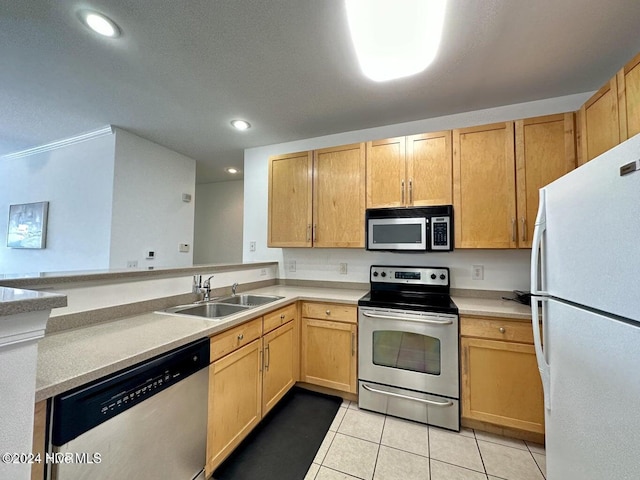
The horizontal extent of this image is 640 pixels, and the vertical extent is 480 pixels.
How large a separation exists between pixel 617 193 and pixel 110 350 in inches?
71.1

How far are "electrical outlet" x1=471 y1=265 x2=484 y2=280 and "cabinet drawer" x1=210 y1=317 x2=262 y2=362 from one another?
1.88 metres

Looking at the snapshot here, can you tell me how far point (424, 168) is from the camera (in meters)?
2.21

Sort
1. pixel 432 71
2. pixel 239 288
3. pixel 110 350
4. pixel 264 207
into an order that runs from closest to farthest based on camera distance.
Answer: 1. pixel 110 350
2. pixel 432 71
3. pixel 239 288
4. pixel 264 207

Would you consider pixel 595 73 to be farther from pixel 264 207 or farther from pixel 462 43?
pixel 264 207

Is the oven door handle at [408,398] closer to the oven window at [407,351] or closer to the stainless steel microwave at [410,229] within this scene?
the oven window at [407,351]

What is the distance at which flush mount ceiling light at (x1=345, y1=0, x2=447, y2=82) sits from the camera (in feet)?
4.34

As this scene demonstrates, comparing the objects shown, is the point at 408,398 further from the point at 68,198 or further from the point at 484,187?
the point at 68,198

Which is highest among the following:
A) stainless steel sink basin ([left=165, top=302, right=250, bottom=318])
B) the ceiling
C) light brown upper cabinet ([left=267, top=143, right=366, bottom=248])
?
the ceiling

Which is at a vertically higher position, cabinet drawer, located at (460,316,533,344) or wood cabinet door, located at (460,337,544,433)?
cabinet drawer, located at (460,316,533,344)

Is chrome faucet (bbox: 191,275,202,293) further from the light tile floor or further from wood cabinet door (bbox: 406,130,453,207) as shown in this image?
wood cabinet door (bbox: 406,130,453,207)

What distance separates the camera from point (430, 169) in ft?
7.20

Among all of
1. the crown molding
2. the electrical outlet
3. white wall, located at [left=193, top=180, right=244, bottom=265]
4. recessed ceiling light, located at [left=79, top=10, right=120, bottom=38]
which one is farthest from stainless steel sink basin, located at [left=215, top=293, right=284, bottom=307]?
white wall, located at [left=193, top=180, right=244, bottom=265]

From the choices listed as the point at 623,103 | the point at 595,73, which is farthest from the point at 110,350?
the point at 595,73

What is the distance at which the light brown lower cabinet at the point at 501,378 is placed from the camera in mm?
1676
